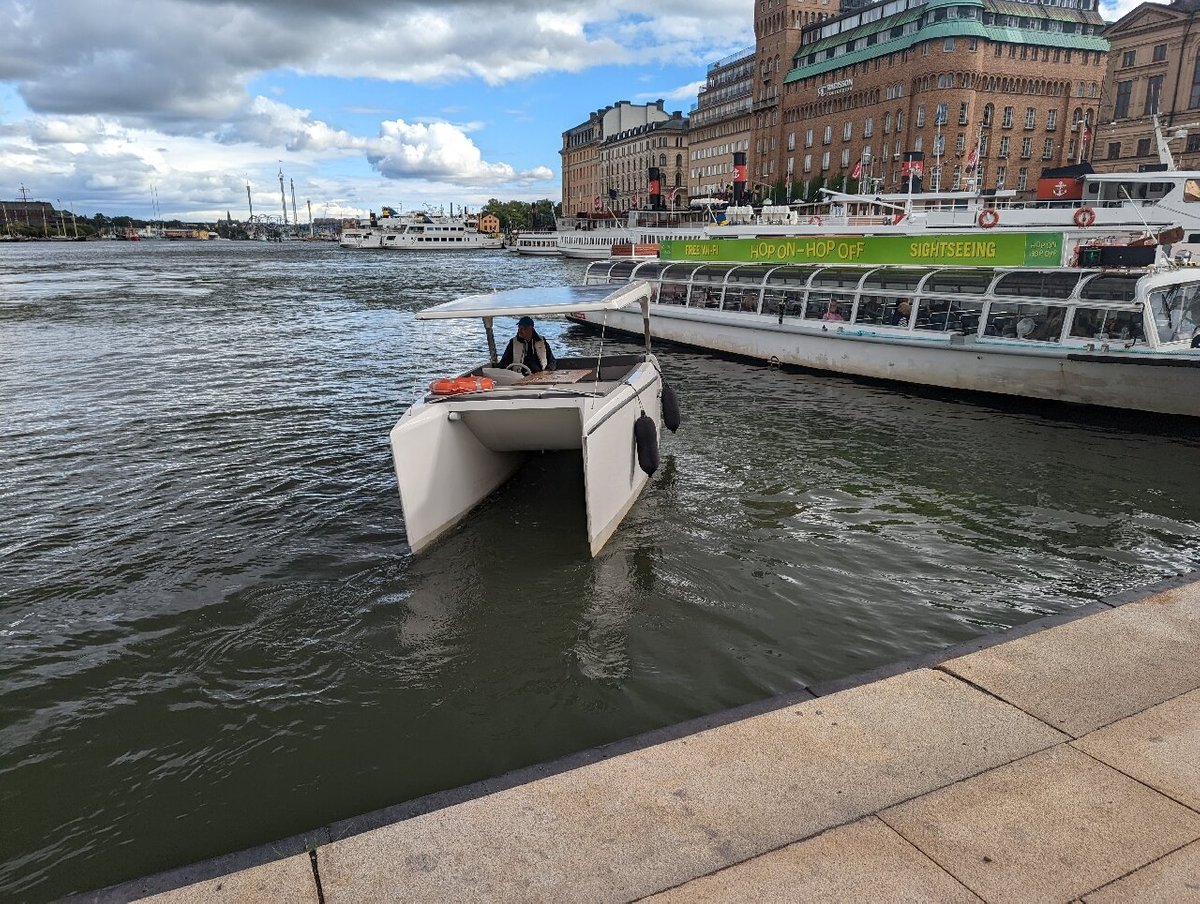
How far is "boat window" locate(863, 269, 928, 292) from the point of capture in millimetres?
18938

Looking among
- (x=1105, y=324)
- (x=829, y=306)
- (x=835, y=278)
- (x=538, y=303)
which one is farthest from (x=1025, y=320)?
(x=538, y=303)

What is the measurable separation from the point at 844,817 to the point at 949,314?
54.0 feet

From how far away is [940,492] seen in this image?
11.6m

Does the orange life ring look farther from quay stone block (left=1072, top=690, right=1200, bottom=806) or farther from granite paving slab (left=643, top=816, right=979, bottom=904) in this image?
quay stone block (left=1072, top=690, right=1200, bottom=806)

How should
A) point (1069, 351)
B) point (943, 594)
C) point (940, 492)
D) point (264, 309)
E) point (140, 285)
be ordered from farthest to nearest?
point (140, 285), point (264, 309), point (1069, 351), point (940, 492), point (943, 594)

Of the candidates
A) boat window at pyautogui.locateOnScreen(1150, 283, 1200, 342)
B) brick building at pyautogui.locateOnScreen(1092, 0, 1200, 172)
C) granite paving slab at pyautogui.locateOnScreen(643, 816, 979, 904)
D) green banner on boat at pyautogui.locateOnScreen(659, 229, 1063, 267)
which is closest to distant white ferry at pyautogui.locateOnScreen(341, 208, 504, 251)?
brick building at pyautogui.locateOnScreen(1092, 0, 1200, 172)

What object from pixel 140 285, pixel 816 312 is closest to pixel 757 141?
pixel 140 285

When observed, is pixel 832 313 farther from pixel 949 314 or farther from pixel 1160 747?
pixel 1160 747

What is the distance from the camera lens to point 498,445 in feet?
34.4

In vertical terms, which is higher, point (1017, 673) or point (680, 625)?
point (1017, 673)

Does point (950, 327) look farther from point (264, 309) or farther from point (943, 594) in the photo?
point (264, 309)

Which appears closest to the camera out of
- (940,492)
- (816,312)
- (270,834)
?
(270,834)

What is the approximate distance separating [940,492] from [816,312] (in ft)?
34.6

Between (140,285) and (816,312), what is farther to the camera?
(140,285)
